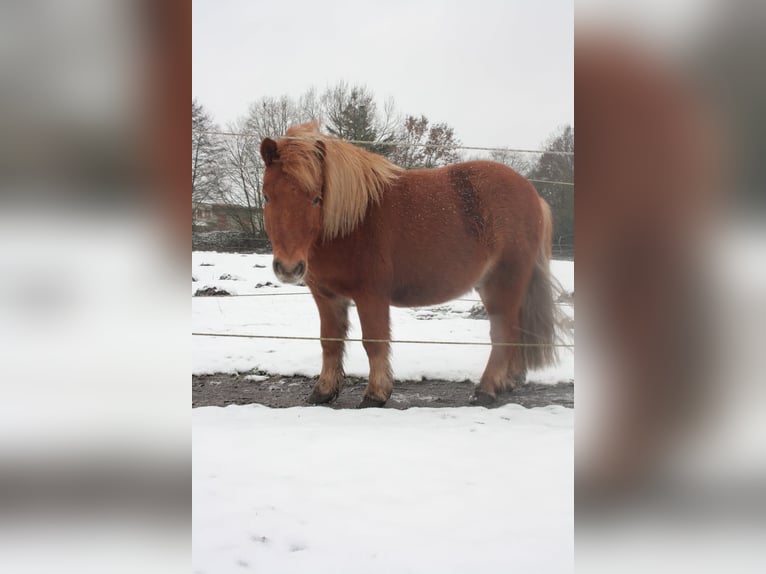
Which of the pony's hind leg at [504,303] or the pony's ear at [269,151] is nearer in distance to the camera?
A: the pony's ear at [269,151]

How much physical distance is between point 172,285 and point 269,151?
1076 millimetres

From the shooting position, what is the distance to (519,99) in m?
2.08

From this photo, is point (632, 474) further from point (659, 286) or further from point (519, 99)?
point (519, 99)

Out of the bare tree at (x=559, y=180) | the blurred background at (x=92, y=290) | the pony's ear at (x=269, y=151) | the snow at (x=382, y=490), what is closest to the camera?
the blurred background at (x=92, y=290)

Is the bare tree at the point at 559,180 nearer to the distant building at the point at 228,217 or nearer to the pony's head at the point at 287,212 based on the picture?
the pony's head at the point at 287,212

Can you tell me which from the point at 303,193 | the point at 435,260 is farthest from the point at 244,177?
the point at 435,260

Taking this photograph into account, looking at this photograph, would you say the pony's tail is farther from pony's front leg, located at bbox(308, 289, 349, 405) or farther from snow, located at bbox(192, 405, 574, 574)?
pony's front leg, located at bbox(308, 289, 349, 405)

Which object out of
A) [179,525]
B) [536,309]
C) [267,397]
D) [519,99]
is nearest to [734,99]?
[519,99]

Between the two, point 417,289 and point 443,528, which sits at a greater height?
point 417,289

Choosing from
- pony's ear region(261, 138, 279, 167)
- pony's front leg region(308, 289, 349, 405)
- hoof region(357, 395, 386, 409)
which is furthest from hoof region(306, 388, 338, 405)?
pony's ear region(261, 138, 279, 167)

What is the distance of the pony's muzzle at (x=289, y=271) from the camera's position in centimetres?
200

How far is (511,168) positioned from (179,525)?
5.94 ft

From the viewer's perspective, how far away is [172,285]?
1.06 m

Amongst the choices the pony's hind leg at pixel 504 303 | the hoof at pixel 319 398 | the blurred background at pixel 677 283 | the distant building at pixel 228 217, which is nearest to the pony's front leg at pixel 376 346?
the hoof at pixel 319 398
